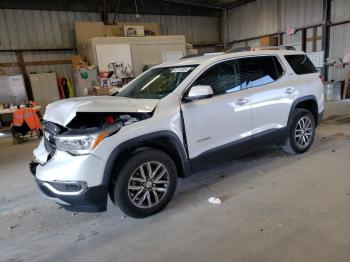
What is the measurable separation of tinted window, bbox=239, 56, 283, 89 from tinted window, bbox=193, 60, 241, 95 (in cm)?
11

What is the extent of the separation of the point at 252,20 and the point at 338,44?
4.56 meters

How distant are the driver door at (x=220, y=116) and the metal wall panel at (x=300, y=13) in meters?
9.98

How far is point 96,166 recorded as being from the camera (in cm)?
242

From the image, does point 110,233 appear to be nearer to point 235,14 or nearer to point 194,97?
point 194,97

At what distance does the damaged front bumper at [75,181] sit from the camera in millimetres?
2398

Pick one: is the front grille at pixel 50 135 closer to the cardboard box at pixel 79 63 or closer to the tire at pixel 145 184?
the tire at pixel 145 184

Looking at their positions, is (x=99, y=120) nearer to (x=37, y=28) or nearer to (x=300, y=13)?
(x=37, y=28)

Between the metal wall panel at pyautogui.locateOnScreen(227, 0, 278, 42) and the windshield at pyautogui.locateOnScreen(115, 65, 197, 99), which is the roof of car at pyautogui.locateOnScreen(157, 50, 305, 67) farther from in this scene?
the metal wall panel at pyautogui.locateOnScreen(227, 0, 278, 42)

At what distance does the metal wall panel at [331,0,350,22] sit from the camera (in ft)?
33.4

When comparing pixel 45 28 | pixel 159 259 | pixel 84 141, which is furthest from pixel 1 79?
pixel 159 259

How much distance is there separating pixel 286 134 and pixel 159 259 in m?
2.65

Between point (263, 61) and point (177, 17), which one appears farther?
point (177, 17)

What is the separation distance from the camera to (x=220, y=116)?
3143 millimetres

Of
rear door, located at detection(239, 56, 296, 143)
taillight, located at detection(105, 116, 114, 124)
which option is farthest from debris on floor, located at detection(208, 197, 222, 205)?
taillight, located at detection(105, 116, 114, 124)
